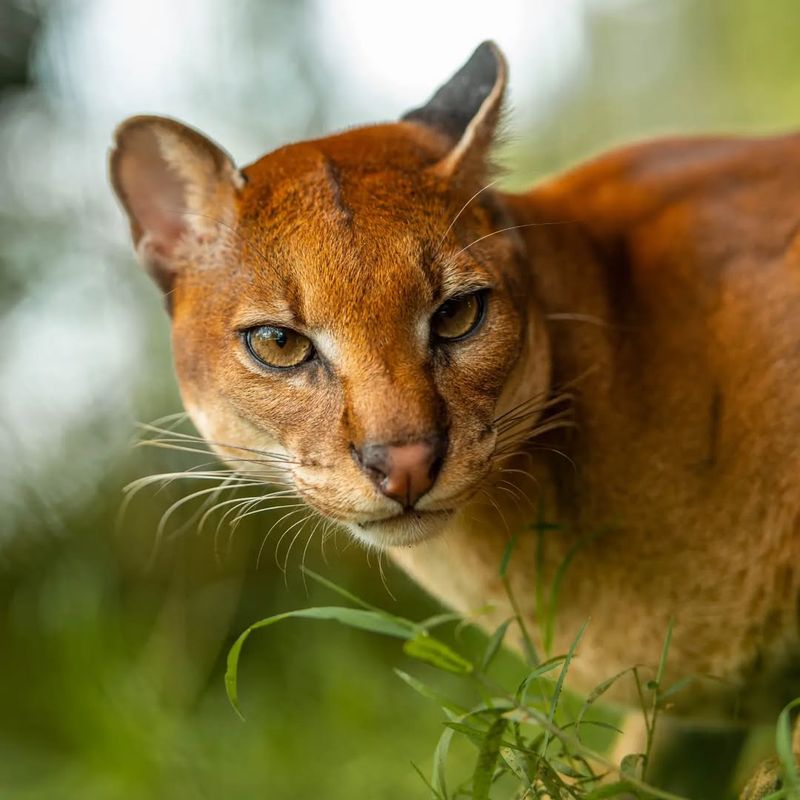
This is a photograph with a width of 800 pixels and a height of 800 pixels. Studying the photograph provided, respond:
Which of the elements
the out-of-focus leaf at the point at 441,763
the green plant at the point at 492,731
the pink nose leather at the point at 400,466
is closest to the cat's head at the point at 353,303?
the pink nose leather at the point at 400,466

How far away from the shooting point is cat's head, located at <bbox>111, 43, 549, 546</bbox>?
214cm

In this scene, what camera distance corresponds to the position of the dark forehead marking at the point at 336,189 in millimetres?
2256

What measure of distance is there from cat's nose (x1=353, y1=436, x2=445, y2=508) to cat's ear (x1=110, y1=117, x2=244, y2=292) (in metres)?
0.76

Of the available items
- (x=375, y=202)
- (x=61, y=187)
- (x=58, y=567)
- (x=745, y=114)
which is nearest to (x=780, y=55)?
(x=745, y=114)

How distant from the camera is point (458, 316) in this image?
2.34 metres

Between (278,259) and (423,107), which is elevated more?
(423,107)

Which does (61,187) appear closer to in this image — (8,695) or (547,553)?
(8,695)

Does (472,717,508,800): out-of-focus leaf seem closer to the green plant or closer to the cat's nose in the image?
the green plant

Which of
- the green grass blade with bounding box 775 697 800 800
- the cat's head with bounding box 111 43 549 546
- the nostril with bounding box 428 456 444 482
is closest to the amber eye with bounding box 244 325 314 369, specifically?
the cat's head with bounding box 111 43 549 546

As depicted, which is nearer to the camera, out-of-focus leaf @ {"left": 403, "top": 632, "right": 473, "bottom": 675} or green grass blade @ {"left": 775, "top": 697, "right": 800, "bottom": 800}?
green grass blade @ {"left": 775, "top": 697, "right": 800, "bottom": 800}

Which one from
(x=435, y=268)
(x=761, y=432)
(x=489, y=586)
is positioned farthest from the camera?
(x=489, y=586)

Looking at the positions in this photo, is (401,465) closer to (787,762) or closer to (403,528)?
(403,528)

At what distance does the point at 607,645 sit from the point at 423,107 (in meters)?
1.56

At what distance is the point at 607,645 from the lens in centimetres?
278
